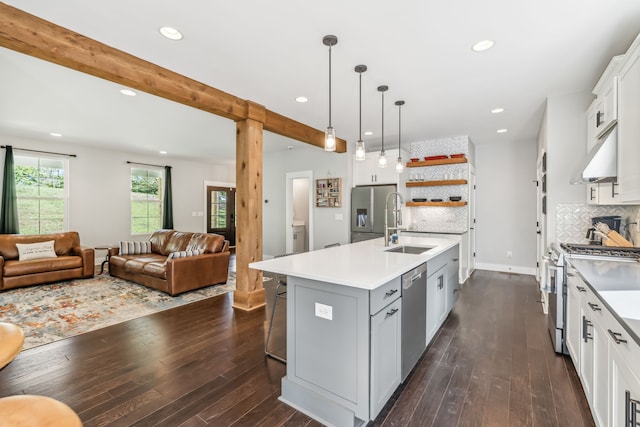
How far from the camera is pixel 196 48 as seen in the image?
2533mm

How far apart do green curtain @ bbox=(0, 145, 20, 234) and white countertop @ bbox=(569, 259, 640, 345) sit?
8399 mm

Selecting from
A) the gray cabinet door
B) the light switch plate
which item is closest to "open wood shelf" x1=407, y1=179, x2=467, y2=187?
the gray cabinet door

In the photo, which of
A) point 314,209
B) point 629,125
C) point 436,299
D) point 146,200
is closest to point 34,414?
point 436,299

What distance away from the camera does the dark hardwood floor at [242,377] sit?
1854mm

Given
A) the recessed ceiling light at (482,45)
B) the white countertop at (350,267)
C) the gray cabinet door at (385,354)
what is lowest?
the gray cabinet door at (385,354)

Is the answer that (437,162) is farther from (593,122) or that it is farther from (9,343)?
(9,343)

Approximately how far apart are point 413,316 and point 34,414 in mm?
2088

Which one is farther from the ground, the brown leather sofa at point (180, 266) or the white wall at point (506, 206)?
the white wall at point (506, 206)

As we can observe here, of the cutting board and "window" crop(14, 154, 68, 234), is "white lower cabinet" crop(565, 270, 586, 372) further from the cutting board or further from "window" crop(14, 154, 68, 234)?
"window" crop(14, 154, 68, 234)

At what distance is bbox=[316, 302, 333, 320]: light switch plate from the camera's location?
185 centimetres

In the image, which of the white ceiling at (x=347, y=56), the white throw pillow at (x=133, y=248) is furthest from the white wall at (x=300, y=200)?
the white ceiling at (x=347, y=56)

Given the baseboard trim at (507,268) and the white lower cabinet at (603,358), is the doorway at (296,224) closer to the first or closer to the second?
the baseboard trim at (507,268)

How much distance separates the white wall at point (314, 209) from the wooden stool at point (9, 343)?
5.25 m

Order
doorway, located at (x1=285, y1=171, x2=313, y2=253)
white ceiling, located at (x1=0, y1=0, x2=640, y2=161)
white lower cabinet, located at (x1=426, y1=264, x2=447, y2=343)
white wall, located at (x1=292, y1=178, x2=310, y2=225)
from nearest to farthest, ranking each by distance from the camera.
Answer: white ceiling, located at (x1=0, y1=0, x2=640, y2=161) < white lower cabinet, located at (x1=426, y1=264, x2=447, y2=343) < doorway, located at (x1=285, y1=171, x2=313, y2=253) < white wall, located at (x1=292, y1=178, x2=310, y2=225)
